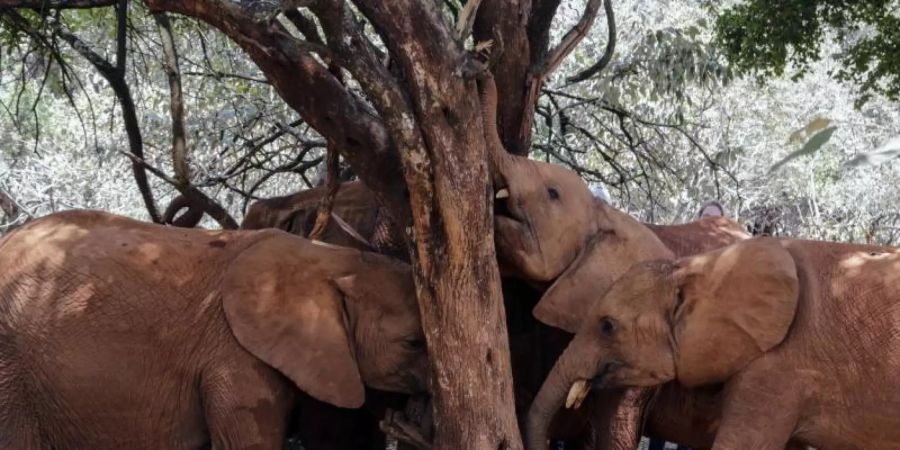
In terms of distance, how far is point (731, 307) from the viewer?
568 cm

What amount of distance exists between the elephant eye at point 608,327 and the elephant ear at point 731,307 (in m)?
0.28

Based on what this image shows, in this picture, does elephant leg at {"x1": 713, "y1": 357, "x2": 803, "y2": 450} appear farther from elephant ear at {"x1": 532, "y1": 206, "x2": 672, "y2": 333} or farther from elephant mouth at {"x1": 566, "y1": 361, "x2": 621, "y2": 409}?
elephant ear at {"x1": 532, "y1": 206, "x2": 672, "y2": 333}

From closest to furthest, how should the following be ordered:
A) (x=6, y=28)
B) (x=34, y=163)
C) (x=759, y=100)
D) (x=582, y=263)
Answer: (x=582, y=263), (x=6, y=28), (x=34, y=163), (x=759, y=100)

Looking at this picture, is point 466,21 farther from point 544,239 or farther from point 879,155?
point 879,155

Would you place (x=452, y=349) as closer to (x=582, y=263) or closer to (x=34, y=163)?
(x=582, y=263)

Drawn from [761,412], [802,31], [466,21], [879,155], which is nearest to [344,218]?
[466,21]

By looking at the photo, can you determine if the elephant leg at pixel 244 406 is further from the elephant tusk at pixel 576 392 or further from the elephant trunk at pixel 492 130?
the elephant trunk at pixel 492 130

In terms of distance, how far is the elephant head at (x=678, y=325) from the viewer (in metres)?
5.59

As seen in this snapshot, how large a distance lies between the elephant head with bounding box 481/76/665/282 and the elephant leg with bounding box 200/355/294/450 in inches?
53.0

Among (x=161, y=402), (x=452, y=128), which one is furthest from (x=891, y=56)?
(x=161, y=402)

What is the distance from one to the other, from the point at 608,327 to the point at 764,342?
2.36 feet

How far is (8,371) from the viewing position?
5660 mm

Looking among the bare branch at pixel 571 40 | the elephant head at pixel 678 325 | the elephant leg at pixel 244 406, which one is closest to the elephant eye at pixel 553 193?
the bare branch at pixel 571 40

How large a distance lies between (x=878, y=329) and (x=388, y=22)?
7.92 feet
